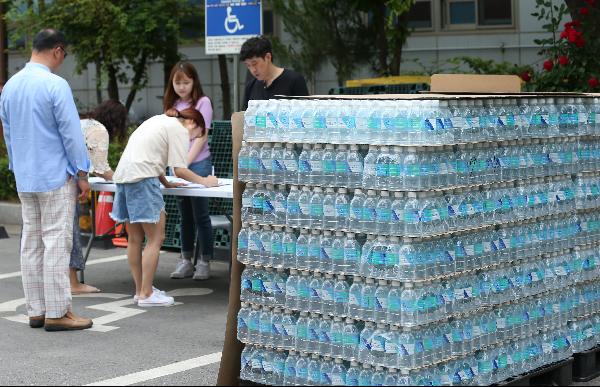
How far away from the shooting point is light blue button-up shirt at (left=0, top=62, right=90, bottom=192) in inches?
322

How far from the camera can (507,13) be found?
2055 centimetres

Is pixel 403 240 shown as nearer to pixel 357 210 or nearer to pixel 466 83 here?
pixel 357 210

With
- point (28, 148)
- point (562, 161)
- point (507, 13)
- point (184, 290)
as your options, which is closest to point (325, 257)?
point (562, 161)

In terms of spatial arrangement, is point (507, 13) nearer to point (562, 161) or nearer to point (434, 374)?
point (562, 161)

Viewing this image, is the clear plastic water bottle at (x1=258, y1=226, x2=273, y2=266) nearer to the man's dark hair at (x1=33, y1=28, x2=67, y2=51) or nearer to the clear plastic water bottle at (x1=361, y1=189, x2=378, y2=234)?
the clear plastic water bottle at (x1=361, y1=189, x2=378, y2=234)

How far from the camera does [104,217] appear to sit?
11.9m

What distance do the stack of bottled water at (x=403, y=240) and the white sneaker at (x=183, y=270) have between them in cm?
452

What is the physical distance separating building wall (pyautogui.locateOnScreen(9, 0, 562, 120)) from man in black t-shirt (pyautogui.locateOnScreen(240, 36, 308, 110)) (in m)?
7.94

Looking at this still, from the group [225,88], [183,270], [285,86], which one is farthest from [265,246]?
[225,88]

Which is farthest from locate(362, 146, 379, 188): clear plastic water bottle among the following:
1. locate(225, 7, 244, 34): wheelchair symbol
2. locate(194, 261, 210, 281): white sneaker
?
locate(225, 7, 244, 34): wheelchair symbol

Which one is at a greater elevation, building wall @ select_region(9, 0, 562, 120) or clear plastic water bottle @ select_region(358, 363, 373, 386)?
building wall @ select_region(9, 0, 562, 120)

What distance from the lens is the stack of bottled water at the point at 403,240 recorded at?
5633 millimetres

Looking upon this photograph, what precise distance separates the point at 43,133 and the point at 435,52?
13.8 meters

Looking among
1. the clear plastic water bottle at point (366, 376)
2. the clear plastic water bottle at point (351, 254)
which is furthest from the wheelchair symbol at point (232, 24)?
the clear plastic water bottle at point (366, 376)
